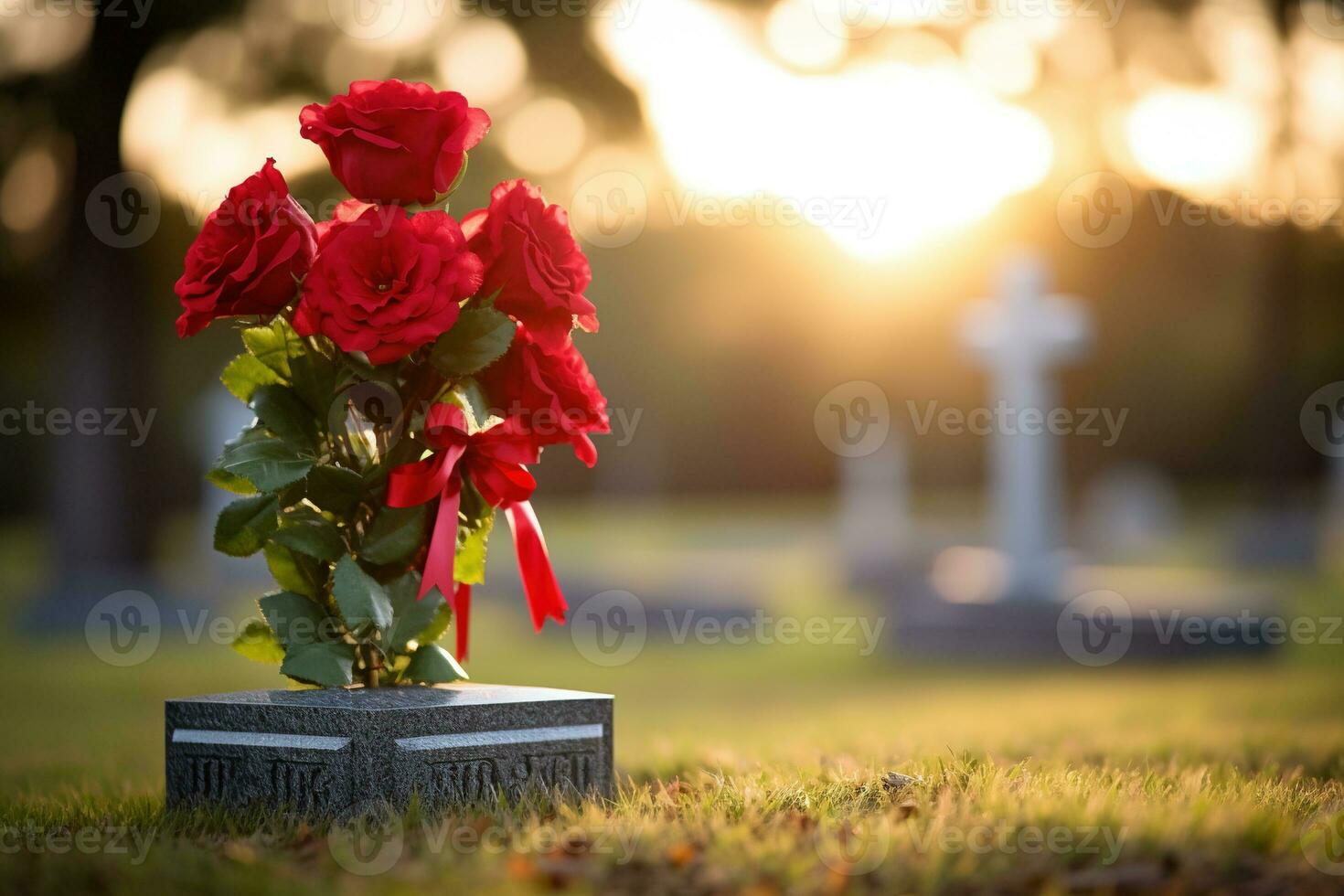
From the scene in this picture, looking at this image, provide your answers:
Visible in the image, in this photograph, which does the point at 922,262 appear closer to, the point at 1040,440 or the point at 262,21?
the point at 1040,440

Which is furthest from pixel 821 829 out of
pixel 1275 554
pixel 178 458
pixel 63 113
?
pixel 178 458

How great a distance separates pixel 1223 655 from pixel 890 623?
2.85 meters

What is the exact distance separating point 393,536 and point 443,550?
0.15 meters

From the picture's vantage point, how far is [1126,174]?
14.0 metres

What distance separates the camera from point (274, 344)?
326 cm
